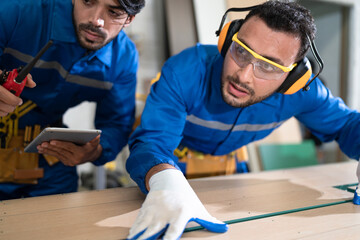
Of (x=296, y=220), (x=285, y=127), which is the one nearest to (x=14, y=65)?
(x=296, y=220)

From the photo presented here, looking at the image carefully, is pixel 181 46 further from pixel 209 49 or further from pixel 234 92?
pixel 234 92

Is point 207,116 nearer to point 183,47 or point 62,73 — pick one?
point 62,73

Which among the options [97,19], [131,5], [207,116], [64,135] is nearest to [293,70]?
[207,116]

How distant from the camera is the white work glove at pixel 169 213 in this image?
887mm

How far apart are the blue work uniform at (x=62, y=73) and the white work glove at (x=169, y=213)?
785 millimetres

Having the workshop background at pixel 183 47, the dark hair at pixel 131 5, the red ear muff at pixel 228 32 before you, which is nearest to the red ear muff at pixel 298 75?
the red ear muff at pixel 228 32

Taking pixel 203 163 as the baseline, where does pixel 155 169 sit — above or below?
above

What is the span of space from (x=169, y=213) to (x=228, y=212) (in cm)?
33

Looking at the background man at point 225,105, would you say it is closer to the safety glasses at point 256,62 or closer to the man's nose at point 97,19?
the safety glasses at point 256,62

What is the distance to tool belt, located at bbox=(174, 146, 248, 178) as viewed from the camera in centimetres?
190

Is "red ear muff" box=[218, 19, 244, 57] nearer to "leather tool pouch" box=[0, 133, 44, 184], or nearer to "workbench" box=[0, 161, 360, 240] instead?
"workbench" box=[0, 161, 360, 240]

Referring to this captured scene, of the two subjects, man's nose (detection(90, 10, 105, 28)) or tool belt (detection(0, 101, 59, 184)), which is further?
tool belt (detection(0, 101, 59, 184))

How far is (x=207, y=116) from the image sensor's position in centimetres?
158

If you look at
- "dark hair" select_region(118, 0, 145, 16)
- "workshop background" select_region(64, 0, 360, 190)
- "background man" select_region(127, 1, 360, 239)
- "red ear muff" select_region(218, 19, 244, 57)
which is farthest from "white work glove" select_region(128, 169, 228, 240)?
"workshop background" select_region(64, 0, 360, 190)
